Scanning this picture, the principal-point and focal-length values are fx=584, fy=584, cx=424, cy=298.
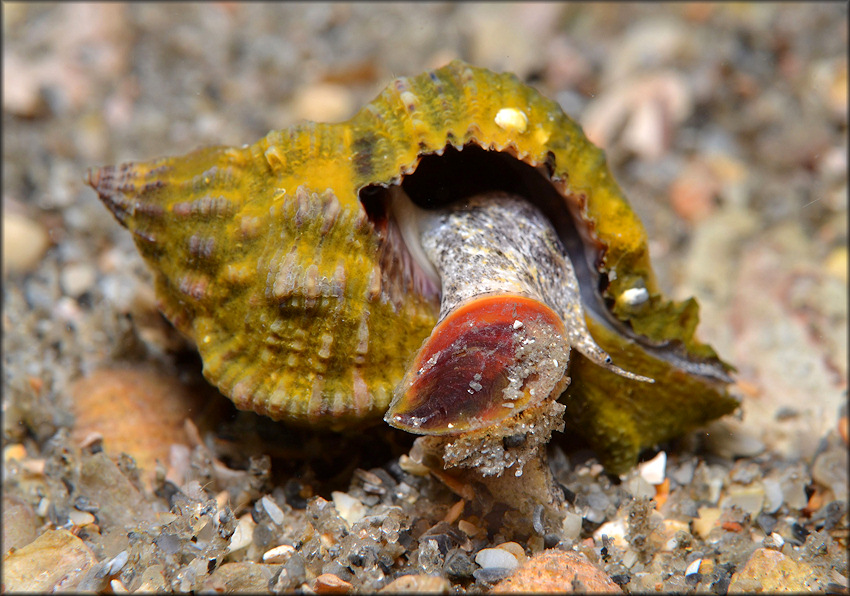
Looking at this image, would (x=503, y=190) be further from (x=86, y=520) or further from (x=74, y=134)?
(x=74, y=134)

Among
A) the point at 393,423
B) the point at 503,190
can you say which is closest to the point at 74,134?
the point at 503,190

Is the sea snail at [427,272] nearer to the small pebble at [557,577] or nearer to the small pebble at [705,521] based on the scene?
the small pebble at [705,521]

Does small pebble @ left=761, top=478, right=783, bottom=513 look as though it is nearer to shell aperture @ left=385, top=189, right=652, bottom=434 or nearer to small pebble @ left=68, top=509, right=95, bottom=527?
shell aperture @ left=385, top=189, right=652, bottom=434

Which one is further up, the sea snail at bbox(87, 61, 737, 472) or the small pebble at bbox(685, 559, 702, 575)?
the sea snail at bbox(87, 61, 737, 472)

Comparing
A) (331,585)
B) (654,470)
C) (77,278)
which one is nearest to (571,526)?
(654,470)

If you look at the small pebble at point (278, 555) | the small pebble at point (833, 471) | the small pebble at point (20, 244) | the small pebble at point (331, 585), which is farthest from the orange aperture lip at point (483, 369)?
the small pebble at point (20, 244)

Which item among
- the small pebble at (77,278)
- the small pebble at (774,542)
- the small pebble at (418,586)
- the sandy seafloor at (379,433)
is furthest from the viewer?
the small pebble at (77,278)

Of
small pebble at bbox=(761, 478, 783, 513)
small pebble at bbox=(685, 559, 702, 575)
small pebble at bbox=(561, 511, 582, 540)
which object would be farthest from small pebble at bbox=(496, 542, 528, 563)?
small pebble at bbox=(761, 478, 783, 513)
